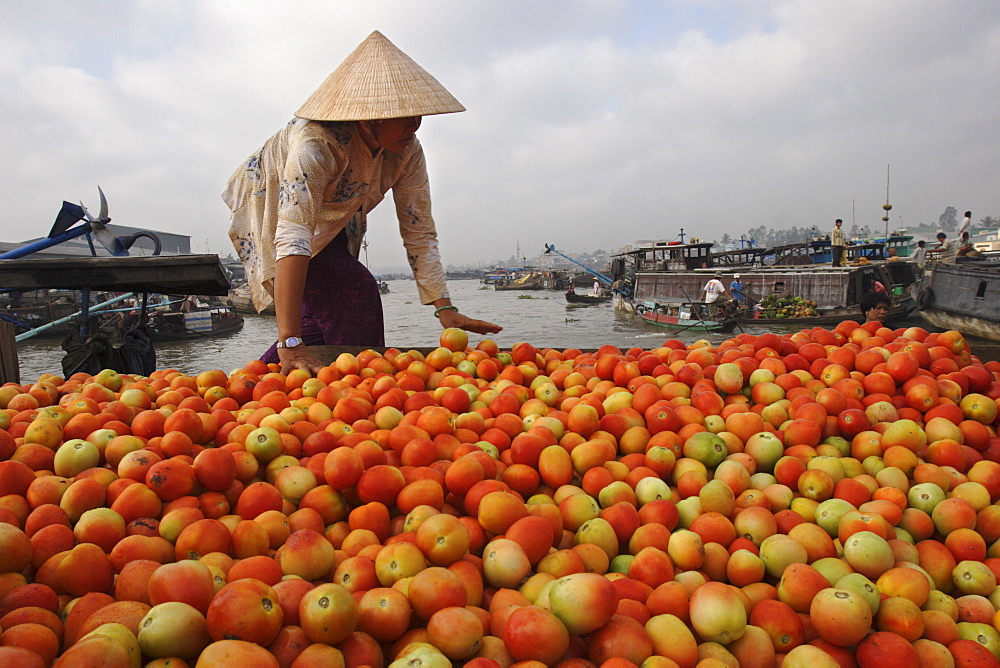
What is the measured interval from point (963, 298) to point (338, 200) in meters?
21.7

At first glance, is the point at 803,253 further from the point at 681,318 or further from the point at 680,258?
the point at 681,318

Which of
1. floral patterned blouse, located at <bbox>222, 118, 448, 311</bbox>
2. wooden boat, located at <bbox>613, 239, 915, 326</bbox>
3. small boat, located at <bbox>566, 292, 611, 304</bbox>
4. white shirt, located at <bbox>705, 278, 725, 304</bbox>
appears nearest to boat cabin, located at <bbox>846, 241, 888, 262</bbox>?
wooden boat, located at <bbox>613, 239, 915, 326</bbox>

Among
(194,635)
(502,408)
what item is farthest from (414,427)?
(194,635)

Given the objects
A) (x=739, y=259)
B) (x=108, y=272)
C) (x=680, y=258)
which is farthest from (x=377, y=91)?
(x=739, y=259)

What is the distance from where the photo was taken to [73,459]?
216 cm

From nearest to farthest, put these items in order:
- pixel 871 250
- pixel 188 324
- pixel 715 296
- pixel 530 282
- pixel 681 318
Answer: pixel 715 296, pixel 681 318, pixel 188 324, pixel 871 250, pixel 530 282

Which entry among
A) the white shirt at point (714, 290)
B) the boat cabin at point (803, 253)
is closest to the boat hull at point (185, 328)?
the white shirt at point (714, 290)

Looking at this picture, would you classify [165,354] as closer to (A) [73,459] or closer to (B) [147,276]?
(B) [147,276]

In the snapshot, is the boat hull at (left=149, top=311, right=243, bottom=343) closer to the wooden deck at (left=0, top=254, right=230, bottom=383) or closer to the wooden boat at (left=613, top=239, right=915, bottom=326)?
the wooden boat at (left=613, top=239, right=915, bottom=326)

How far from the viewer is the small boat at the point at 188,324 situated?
90.1 feet

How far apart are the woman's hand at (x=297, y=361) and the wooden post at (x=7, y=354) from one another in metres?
2.51

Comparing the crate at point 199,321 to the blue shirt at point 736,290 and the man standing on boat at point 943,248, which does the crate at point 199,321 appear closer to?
the blue shirt at point 736,290

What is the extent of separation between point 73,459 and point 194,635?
51.0 inches

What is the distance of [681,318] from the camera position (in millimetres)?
25844
